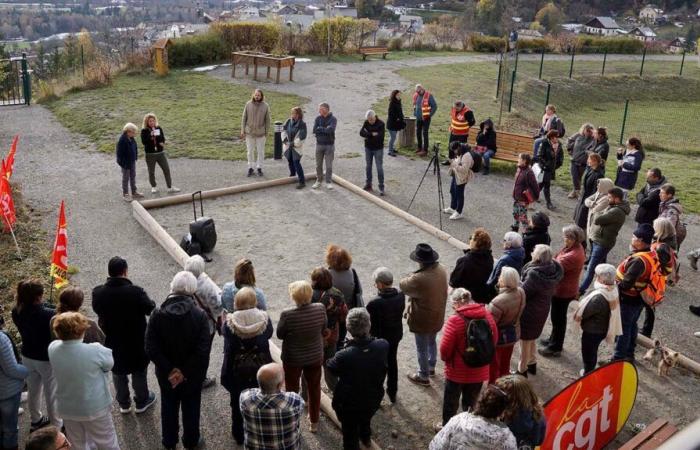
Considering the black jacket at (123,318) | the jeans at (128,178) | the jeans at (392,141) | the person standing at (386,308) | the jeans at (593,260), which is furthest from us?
the jeans at (392,141)

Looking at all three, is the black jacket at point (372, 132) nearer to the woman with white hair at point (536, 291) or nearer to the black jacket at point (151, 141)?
the black jacket at point (151, 141)

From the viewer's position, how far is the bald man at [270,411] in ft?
14.9

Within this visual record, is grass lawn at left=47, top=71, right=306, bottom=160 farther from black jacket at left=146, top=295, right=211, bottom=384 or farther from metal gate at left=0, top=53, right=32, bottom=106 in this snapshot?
black jacket at left=146, top=295, right=211, bottom=384

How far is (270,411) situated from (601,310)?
3.60 meters

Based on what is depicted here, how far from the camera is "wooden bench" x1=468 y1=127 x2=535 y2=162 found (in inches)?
581

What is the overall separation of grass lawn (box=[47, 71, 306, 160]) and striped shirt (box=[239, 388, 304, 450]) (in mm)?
10778

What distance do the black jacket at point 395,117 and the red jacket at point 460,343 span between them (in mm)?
9519

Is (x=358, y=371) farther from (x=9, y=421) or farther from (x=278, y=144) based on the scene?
(x=278, y=144)

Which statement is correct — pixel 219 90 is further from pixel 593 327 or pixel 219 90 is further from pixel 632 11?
pixel 632 11

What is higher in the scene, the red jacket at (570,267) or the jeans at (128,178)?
the red jacket at (570,267)

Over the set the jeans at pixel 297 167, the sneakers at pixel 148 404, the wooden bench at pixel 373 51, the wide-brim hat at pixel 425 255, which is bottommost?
the sneakers at pixel 148 404

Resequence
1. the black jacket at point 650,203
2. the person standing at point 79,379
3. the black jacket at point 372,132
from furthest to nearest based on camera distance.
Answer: the black jacket at point 372,132, the black jacket at point 650,203, the person standing at point 79,379

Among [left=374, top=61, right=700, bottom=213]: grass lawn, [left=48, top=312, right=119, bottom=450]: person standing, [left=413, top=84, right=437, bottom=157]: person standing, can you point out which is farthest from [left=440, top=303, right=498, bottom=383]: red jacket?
→ [left=413, top=84, right=437, bottom=157]: person standing

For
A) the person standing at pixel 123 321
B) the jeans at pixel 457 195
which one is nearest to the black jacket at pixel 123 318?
the person standing at pixel 123 321
